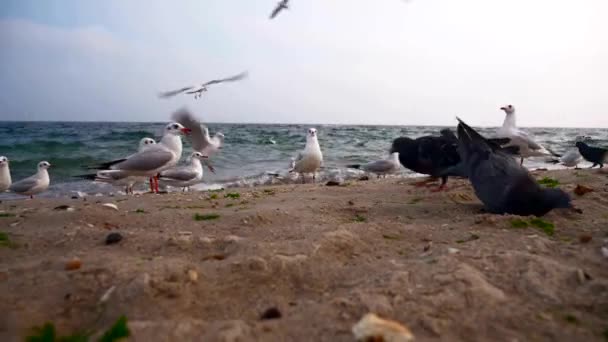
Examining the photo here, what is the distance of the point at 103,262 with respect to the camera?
223cm

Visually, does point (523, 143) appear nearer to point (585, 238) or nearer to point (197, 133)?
point (585, 238)

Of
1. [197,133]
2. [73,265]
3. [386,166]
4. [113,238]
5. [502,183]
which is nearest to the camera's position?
[73,265]

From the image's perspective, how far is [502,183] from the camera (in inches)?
141

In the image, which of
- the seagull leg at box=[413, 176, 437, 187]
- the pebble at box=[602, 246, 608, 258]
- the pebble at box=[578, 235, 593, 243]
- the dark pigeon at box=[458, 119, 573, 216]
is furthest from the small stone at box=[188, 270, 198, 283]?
the seagull leg at box=[413, 176, 437, 187]

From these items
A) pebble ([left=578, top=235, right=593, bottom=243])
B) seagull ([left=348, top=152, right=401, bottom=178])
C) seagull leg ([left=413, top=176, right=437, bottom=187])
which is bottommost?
seagull ([left=348, top=152, right=401, bottom=178])

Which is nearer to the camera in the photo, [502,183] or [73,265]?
[73,265]

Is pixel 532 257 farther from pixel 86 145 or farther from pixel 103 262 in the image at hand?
pixel 86 145

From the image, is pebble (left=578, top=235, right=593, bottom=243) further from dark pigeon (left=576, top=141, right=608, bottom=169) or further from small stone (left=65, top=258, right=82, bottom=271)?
dark pigeon (left=576, top=141, right=608, bottom=169)

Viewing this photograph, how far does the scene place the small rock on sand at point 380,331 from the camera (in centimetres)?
146

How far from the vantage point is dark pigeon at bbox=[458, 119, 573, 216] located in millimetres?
3389

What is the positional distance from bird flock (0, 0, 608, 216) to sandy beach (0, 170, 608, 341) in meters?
0.32

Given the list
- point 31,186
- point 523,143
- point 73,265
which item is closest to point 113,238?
point 73,265

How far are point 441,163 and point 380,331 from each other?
15.2ft

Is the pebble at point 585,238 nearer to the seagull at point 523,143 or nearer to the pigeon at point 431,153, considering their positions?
the pigeon at point 431,153
